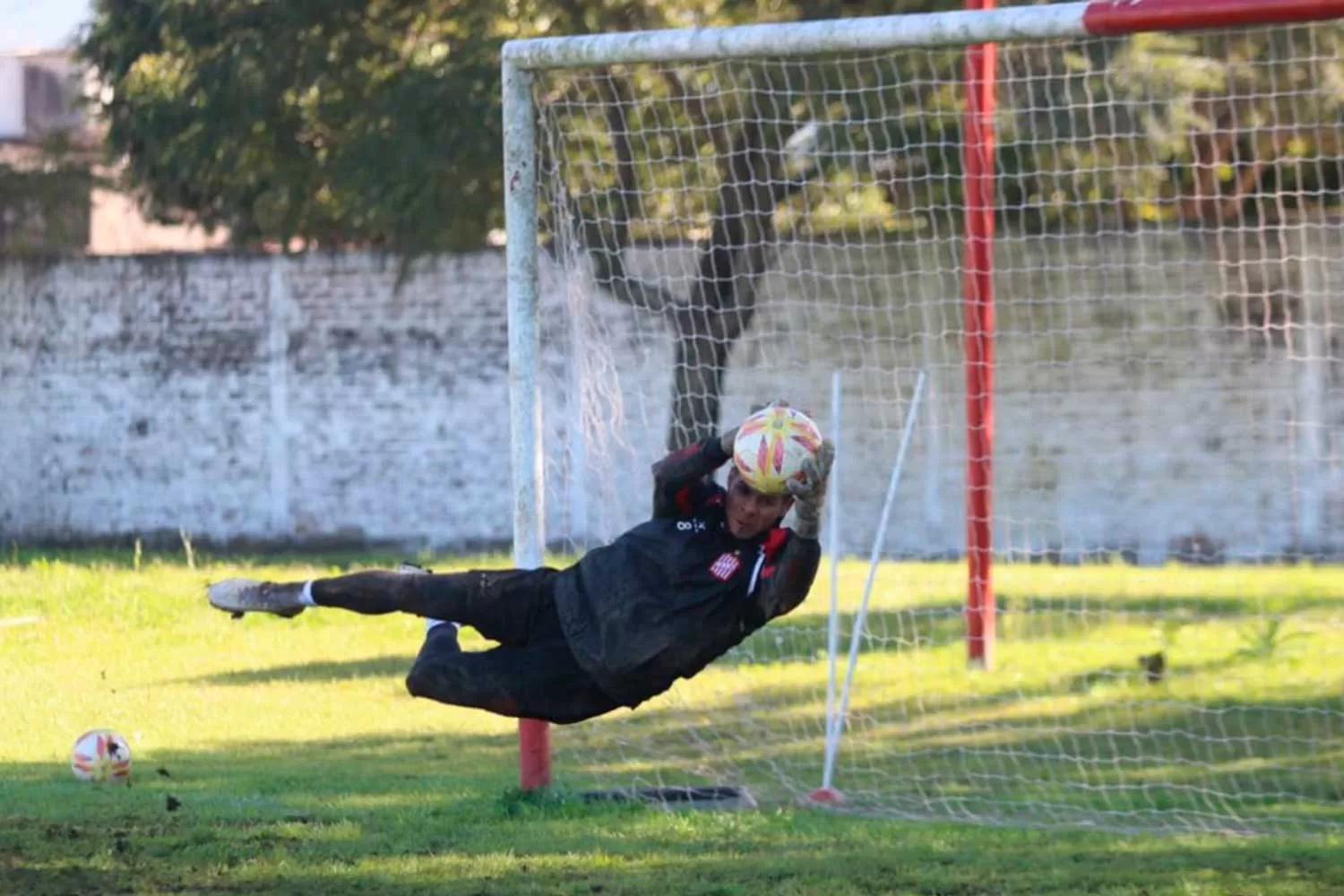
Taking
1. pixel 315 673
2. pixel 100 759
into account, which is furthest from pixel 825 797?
pixel 315 673

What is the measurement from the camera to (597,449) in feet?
37.9

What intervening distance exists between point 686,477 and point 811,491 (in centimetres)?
90

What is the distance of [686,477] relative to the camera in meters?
8.13

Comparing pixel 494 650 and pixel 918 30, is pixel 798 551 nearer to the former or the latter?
pixel 494 650

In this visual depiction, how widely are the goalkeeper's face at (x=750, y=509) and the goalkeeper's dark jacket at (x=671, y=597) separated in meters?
0.05

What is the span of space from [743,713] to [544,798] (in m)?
3.30

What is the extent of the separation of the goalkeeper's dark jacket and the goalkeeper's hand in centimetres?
21

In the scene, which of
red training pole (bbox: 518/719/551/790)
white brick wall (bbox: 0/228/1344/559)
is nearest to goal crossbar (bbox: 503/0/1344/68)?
red training pole (bbox: 518/719/551/790)

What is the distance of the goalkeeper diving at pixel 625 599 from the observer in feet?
25.6

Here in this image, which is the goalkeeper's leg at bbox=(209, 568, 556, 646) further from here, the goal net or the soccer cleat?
the goal net

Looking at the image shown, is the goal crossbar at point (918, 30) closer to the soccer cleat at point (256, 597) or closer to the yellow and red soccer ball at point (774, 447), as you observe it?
the yellow and red soccer ball at point (774, 447)

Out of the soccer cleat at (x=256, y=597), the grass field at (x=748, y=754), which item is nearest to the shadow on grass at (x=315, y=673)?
the grass field at (x=748, y=754)

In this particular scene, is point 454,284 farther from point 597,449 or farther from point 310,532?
point 597,449

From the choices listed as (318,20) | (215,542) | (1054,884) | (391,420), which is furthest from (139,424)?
(1054,884)
